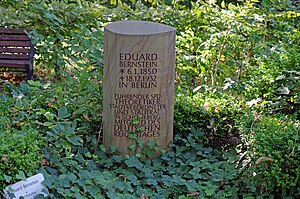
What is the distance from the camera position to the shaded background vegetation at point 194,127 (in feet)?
10.8

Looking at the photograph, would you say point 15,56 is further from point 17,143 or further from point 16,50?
point 17,143

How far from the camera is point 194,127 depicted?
4.25 metres

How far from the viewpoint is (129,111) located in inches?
155

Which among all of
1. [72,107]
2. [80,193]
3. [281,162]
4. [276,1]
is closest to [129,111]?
[72,107]

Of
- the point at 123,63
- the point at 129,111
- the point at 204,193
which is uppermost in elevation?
the point at 123,63

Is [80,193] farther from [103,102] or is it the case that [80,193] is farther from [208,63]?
[208,63]

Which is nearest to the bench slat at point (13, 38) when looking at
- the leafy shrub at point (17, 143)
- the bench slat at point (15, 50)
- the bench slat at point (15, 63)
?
the bench slat at point (15, 50)

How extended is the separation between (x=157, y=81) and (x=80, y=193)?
1.12 m

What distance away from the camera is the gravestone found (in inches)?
152

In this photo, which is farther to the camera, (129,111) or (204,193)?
(129,111)

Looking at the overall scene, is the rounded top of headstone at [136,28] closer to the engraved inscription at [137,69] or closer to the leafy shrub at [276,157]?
the engraved inscription at [137,69]

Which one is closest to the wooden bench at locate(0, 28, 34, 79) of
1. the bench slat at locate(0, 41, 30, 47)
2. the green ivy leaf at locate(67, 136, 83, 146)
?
the bench slat at locate(0, 41, 30, 47)

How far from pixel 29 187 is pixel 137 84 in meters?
1.20

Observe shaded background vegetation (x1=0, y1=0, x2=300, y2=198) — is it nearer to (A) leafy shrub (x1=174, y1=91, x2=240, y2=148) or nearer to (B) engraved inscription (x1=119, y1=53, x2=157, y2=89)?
(A) leafy shrub (x1=174, y1=91, x2=240, y2=148)
